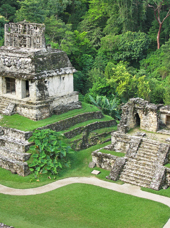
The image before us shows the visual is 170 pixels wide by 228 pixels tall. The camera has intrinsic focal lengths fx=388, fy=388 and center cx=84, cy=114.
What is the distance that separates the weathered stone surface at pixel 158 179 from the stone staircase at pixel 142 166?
202mm

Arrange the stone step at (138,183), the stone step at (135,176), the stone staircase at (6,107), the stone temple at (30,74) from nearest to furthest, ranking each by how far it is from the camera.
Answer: the stone step at (138,183), the stone step at (135,176), the stone temple at (30,74), the stone staircase at (6,107)

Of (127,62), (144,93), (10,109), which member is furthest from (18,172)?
(127,62)

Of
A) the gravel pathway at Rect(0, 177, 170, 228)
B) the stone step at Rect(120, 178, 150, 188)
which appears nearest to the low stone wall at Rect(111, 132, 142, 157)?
the stone step at Rect(120, 178, 150, 188)

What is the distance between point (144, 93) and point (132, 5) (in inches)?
443

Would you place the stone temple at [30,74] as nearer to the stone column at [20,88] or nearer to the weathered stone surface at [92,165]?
the stone column at [20,88]

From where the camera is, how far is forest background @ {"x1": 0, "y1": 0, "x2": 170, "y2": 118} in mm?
32469

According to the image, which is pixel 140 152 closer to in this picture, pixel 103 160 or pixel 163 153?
pixel 163 153

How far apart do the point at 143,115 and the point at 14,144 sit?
22.6 feet

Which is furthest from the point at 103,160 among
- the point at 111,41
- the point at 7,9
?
the point at 7,9

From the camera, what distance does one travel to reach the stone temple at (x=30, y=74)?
21062 mm

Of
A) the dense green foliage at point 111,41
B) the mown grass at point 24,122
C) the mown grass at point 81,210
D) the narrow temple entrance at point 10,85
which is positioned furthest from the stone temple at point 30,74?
the dense green foliage at point 111,41

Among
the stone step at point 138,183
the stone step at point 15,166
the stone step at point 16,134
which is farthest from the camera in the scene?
the stone step at point 16,134

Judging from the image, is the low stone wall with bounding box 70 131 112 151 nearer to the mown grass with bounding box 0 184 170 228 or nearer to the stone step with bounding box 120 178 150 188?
the stone step with bounding box 120 178 150 188

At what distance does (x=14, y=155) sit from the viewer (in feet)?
62.3
